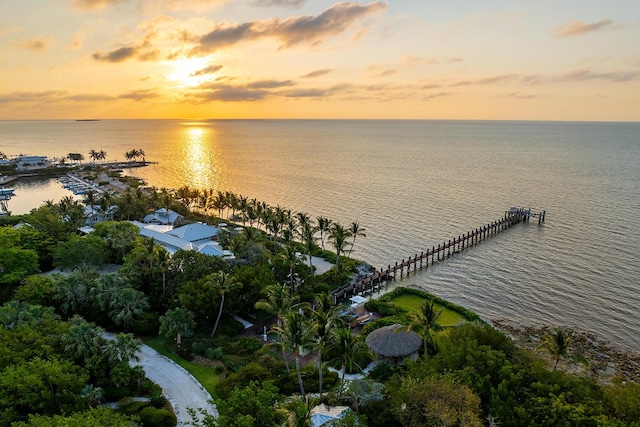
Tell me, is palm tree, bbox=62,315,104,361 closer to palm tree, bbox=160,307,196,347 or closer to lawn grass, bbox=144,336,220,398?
palm tree, bbox=160,307,196,347

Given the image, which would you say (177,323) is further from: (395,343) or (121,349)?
(395,343)

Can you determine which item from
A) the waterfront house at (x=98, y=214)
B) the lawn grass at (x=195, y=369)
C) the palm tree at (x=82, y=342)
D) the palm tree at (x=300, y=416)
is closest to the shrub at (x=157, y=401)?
the lawn grass at (x=195, y=369)

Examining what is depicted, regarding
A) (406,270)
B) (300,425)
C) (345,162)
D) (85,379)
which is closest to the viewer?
(300,425)

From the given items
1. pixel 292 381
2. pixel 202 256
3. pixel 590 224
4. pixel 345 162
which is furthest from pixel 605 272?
pixel 345 162

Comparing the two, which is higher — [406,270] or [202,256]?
[202,256]

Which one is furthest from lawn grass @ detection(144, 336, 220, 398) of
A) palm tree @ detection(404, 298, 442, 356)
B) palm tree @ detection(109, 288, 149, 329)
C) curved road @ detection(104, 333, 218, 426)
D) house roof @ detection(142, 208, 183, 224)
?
house roof @ detection(142, 208, 183, 224)

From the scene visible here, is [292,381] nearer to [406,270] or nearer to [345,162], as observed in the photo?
[406,270]

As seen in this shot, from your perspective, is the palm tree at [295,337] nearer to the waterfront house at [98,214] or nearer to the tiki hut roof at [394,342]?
the tiki hut roof at [394,342]
